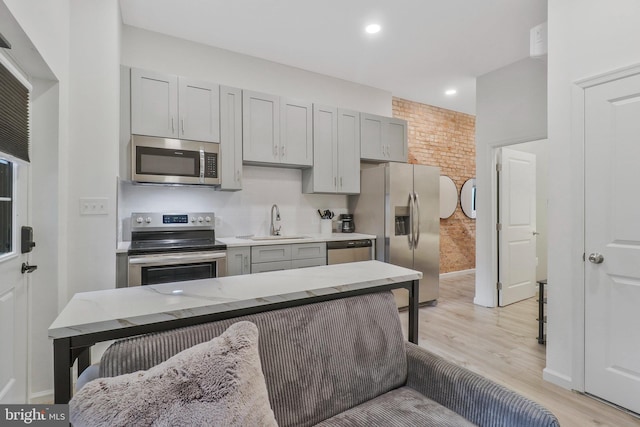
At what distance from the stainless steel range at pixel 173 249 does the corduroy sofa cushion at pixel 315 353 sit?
170 centimetres

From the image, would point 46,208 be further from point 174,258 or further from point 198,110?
point 198,110

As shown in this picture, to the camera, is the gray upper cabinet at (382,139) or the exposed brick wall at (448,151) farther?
the exposed brick wall at (448,151)

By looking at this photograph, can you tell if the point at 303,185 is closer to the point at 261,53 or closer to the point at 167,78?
the point at 261,53

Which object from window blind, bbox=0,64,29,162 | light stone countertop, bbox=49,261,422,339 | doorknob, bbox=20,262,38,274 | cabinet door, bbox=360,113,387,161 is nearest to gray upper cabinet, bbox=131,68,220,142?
window blind, bbox=0,64,29,162

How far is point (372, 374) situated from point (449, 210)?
4680 millimetres

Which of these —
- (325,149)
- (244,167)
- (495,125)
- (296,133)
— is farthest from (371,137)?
(244,167)

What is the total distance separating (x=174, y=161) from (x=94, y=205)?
0.78 m

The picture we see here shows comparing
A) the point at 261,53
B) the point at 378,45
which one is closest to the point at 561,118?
the point at 378,45

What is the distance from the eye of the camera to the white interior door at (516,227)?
3922 millimetres

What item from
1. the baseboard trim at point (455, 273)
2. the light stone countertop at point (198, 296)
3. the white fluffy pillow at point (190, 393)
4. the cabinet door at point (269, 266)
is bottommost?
the baseboard trim at point (455, 273)

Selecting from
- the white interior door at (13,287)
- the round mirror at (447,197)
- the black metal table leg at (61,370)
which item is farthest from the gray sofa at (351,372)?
the round mirror at (447,197)

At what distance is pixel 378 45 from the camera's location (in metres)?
3.36

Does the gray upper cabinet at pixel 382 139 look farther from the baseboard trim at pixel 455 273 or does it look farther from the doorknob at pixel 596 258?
the doorknob at pixel 596 258

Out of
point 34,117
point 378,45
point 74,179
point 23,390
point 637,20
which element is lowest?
point 23,390
